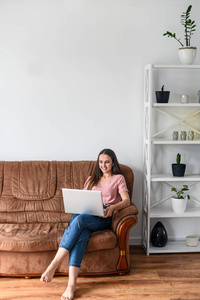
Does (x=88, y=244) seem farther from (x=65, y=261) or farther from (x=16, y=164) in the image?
(x=16, y=164)

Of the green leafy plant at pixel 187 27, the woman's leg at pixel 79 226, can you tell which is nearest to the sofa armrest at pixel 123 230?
the woman's leg at pixel 79 226

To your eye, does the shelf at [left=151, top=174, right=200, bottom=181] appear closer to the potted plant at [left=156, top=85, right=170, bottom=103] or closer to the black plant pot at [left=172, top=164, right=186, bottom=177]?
the black plant pot at [left=172, top=164, right=186, bottom=177]

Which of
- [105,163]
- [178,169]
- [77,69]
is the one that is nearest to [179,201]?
[178,169]

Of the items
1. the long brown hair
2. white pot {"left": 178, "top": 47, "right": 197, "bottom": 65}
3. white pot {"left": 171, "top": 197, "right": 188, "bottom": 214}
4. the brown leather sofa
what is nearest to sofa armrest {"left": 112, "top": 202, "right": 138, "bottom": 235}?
the brown leather sofa

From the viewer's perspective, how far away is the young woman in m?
3.18

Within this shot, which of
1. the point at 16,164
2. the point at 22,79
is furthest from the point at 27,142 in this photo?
the point at 22,79

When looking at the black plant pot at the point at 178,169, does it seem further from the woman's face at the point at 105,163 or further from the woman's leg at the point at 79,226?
the woman's leg at the point at 79,226

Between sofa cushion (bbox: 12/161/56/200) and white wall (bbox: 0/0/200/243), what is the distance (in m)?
0.25

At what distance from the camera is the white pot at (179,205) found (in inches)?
160

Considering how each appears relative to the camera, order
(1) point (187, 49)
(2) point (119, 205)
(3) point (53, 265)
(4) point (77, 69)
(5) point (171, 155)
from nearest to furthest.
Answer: (3) point (53, 265), (2) point (119, 205), (1) point (187, 49), (4) point (77, 69), (5) point (171, 155)

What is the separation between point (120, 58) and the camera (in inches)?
165

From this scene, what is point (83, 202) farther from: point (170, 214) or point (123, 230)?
point (170, 214)

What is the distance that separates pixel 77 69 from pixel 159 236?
74.7 inches

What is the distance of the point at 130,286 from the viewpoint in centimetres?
330
